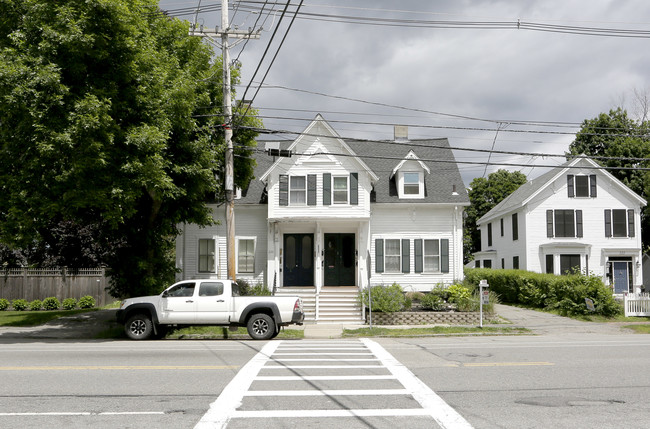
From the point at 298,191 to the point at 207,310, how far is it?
9.01 metres

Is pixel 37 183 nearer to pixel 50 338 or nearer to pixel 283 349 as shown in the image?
pixel 50 338

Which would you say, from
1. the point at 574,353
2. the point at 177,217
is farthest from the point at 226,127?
the point at 574,353

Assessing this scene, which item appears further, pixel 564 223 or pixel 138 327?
pixel 564 223

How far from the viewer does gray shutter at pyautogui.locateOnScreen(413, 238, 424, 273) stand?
25.4 meters

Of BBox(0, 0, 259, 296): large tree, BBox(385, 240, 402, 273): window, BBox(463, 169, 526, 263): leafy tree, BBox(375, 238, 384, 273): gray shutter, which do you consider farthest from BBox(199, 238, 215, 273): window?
BBox(463, 169, 526, 263): leafy tree

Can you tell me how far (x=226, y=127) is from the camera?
18875 mm

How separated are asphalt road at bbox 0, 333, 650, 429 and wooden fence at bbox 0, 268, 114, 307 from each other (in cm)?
1316

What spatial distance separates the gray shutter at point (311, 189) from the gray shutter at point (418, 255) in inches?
203

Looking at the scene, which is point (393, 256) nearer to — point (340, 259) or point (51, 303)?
point (340, 259)

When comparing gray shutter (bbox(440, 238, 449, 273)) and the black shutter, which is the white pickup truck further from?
the black shutter

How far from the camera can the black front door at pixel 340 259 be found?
25812 mm

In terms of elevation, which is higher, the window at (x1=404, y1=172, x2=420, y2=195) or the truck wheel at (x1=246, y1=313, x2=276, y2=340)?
the window at (x1=404, y1=172, x2=420, y2=195)

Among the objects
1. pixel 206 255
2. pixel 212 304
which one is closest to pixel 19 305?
pixel 206 255

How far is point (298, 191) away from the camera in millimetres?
24672
